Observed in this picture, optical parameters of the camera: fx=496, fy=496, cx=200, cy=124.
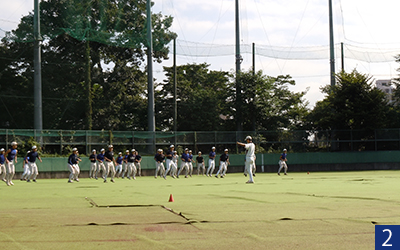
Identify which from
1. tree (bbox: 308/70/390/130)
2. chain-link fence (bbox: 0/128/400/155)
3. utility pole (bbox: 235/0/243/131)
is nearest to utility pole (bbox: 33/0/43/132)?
chain-link fence (bbox: 0/128/400/155)

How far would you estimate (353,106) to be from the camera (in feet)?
162

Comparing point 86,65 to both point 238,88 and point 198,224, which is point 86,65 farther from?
point 198,224

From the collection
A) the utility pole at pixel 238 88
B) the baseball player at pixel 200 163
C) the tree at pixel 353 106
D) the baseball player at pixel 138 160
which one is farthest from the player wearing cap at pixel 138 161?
the tree at pixel 353 106

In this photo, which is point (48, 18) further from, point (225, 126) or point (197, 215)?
point (197, 215)

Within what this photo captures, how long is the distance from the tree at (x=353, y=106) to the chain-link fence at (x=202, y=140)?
0.95 metres

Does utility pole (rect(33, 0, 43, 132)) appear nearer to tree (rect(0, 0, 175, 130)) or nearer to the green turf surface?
tree (rect(0, 0, 175, 130))

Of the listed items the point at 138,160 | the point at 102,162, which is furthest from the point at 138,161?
the point at 102,162

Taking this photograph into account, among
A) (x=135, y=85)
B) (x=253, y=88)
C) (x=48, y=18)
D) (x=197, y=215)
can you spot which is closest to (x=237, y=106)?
(x=253, y=88)

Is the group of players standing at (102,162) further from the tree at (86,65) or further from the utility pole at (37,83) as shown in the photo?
the tree at (86,65)

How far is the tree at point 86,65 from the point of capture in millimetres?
49375

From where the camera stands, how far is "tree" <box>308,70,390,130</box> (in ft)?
161

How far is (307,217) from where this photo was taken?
10.1m

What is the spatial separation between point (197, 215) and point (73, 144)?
104ft

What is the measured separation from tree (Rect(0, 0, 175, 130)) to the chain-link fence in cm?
774
